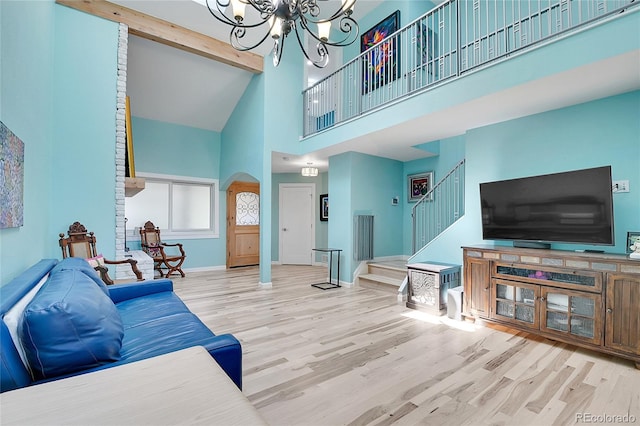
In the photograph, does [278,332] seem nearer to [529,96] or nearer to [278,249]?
[529,96]

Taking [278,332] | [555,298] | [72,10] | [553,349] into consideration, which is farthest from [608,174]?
[72,10]

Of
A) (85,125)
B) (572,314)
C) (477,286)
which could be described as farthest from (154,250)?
(572,314)

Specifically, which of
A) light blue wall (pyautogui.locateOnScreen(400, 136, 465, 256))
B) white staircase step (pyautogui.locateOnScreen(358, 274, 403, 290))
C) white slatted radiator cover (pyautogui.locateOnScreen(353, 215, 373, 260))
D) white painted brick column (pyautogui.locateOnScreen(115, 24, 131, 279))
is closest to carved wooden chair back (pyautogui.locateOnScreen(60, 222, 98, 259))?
white painted brick column (pyautogui.locateOnScreen(115, 24, 131, 279))

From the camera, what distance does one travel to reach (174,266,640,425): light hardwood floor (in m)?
1.84

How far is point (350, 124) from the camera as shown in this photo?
452cm

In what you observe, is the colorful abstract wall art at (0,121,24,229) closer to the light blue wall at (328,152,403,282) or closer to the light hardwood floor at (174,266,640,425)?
the light hardwood floor at (174,266,640,425)

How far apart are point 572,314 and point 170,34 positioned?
6.19m

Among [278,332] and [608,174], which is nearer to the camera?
[608,174]

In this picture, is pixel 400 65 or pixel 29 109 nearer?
pixel 29 109

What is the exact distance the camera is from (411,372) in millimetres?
2320

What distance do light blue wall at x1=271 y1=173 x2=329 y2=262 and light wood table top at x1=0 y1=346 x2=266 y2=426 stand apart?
6.95 meters

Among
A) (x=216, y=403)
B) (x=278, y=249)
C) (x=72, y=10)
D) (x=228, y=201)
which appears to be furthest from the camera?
(x=278, y=249)

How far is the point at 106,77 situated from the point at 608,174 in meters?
5.67

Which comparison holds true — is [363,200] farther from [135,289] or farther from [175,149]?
[175,149]
